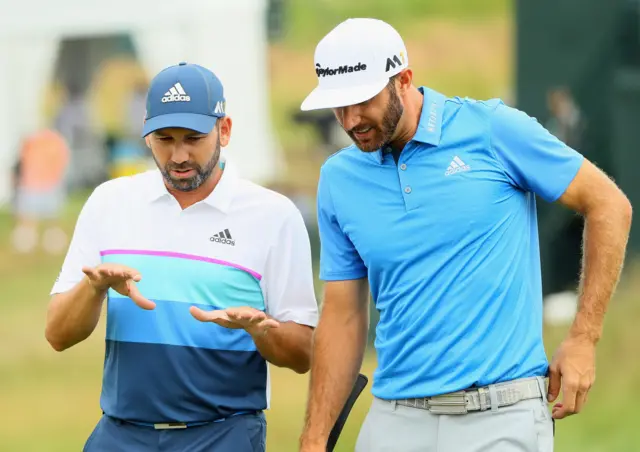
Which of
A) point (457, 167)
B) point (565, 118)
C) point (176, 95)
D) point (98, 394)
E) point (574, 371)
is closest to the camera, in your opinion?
point (574, 371)

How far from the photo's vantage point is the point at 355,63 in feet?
14.1

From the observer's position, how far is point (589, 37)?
1267 cm

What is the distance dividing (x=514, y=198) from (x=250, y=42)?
42.0ft

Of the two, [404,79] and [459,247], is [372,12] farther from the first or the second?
[459,247]

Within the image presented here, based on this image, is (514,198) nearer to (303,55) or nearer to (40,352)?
(40,352)

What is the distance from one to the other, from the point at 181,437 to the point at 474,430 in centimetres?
95

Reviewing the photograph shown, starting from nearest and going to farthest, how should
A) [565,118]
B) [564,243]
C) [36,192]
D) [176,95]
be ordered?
[176,95] → [564,243] → [565,118] → [36,192]

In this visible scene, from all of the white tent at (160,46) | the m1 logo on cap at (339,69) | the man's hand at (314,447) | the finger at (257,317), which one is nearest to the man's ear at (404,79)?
the m1 logo on cap at (339,69)

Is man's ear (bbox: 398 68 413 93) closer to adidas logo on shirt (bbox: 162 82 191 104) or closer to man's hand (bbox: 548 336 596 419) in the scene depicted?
adidas logo on shirt (bbox: 162 82 191 104)

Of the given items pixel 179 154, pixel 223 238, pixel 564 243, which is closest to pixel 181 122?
pixel 179 154

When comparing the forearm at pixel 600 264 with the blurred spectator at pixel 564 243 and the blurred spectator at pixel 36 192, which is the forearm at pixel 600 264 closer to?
the blurred spectator at pixel 564 243

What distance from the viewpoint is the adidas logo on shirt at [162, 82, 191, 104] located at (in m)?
4.59

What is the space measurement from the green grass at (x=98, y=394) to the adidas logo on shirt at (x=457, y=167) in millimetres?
3730

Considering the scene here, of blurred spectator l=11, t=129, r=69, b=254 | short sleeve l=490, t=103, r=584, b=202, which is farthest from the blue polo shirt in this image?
blurred spectator l=11, t=129, r=69, b=254
